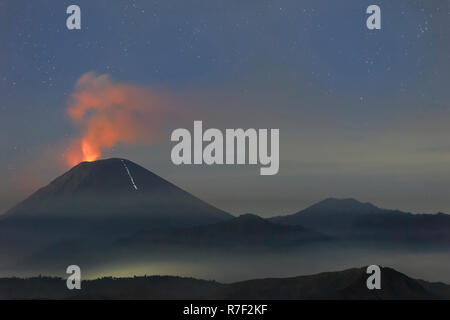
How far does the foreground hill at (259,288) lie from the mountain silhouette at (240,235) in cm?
129

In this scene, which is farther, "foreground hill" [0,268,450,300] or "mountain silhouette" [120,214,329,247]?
"mountain silhouette" [120,214,329,247]

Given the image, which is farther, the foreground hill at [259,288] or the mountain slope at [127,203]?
the mountain slope at [127,203]

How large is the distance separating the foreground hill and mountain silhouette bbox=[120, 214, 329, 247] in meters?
1.29

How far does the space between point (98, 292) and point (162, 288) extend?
2099 mm

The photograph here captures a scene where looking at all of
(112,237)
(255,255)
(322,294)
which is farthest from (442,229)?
(112,237)

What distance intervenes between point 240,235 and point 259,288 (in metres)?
3.24

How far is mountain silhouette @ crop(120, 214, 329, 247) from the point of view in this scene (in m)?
18.8

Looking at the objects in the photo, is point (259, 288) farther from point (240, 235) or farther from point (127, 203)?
point (127, 203)

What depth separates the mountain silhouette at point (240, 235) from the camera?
18.8 meters

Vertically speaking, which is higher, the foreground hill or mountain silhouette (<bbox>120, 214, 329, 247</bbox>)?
mountain silhouette (<bbox>120, 214, 329, 247</bbox>)

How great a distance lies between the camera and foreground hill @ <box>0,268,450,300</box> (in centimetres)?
1778

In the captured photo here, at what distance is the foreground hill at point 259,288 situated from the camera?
17.8 metres

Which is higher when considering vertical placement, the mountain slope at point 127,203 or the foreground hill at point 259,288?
the mountain slope at point 127,203

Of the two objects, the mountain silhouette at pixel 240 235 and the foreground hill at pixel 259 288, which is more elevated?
the mountain silhouette at pixel 240 235
